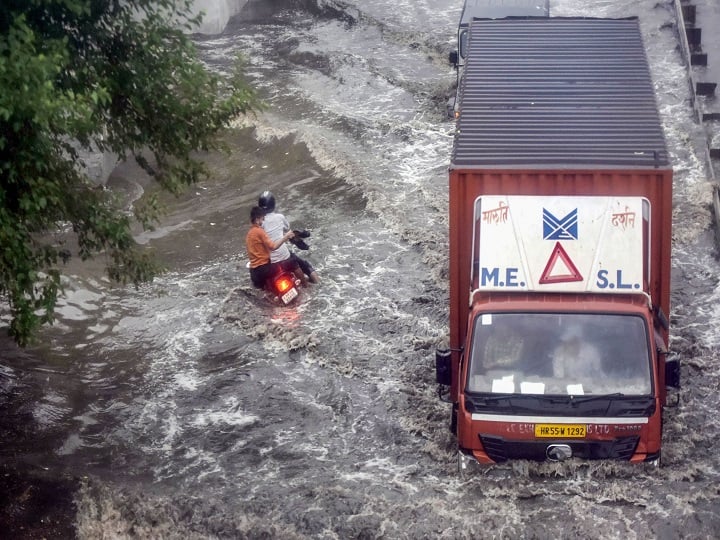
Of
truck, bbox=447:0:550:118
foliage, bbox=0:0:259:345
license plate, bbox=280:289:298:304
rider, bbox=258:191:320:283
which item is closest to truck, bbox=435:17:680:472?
foliage, bbox=0:0:259:345

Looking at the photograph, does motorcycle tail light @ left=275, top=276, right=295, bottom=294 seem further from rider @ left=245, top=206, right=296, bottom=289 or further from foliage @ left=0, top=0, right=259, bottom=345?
foliage @ left=0, top=0, right=259, bottom=345

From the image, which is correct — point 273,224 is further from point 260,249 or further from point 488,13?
point 488,13

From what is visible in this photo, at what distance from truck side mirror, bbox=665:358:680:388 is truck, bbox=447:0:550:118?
11.2 metres

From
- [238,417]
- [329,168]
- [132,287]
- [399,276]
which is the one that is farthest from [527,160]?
[329,168]

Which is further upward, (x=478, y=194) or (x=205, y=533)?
(x=478, y=194)

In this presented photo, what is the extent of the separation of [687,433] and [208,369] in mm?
5436

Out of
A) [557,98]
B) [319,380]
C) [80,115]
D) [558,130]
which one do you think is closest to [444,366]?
[558,130]

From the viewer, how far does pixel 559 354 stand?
811 cm

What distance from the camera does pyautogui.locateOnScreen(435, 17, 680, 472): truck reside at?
793 centimetres

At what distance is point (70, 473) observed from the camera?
9328 millimetres

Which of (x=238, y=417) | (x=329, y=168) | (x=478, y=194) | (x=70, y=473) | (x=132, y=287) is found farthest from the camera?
(x=329, y=168)

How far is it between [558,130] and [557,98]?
81 cm

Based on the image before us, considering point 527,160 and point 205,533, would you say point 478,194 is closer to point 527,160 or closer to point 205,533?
point 527,160

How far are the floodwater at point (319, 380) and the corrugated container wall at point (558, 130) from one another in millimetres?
1651
